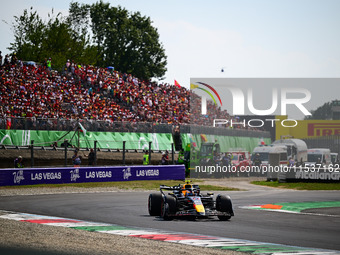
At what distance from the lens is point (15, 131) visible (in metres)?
31.4

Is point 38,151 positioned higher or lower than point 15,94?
lower

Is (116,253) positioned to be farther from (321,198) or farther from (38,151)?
(38,151)

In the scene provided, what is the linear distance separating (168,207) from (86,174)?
14.9m

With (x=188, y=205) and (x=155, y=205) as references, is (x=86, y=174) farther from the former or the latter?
(x=188, y=205)

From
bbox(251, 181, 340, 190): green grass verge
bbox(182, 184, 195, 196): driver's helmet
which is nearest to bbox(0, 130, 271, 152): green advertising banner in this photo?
bbox(251, 181, 340, 190): green grass verge

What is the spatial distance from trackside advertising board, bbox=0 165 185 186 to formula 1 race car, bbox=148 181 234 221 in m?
11.9

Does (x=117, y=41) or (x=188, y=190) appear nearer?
(x=188, y=190)

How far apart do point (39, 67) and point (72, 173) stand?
53.2 feet

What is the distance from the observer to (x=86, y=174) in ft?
98.0

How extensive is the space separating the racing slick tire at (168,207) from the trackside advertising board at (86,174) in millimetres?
12928

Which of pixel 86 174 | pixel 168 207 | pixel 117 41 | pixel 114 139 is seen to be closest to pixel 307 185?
pixel 114 139

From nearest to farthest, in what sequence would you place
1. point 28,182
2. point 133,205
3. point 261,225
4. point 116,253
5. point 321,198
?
1. point 116,253
2. point 261,225
3. point 133,205
4. point 321,198
5. point 28,182

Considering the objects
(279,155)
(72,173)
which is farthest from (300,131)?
(72,173)

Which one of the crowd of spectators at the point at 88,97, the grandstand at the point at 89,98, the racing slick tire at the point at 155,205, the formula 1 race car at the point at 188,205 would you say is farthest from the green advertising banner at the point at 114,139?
the formula 1 race car at the point at 188,205
